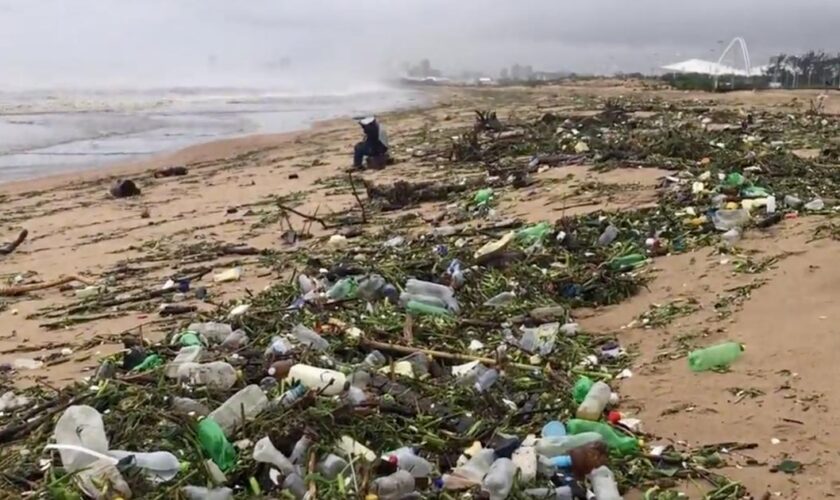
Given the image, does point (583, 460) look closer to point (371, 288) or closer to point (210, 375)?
point (210, 375)

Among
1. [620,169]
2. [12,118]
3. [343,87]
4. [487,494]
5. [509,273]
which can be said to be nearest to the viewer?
[487,494]

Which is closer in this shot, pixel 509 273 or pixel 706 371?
pixel 706 371

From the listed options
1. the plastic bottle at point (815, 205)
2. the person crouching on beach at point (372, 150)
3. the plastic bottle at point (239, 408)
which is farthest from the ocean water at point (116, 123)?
the plastic bottle at point (815, 205)

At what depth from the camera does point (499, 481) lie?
116 inches

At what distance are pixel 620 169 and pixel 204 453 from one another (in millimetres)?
6829

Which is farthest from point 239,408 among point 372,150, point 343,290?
point 372,150

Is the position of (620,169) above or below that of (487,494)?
above

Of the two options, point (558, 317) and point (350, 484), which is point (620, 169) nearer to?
point (558, 317)

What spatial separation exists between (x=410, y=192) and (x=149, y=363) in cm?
523

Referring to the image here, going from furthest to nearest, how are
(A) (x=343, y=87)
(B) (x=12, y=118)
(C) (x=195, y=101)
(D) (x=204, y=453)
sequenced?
(A) (x=343, y=87), (C) (x=195, y=101), (B) (x=12, y=118), (D) (x=204, y=453)

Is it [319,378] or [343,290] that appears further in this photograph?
[343,290]

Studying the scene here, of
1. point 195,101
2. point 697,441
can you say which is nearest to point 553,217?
point 697,441

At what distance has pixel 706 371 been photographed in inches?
156

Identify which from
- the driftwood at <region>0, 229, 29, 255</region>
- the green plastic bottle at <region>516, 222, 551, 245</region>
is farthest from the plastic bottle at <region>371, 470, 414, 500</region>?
the driftwood at <region>0, 229, 29, 255</region>
